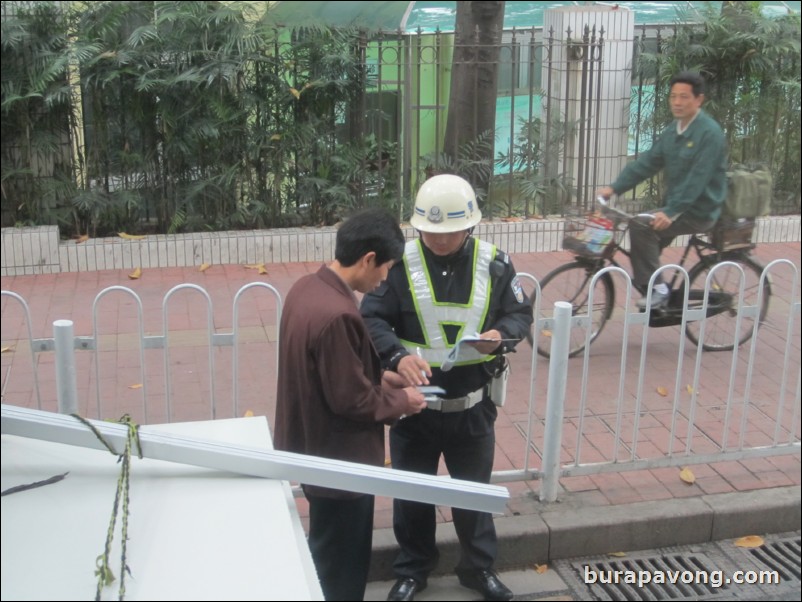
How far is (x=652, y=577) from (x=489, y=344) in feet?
4.43

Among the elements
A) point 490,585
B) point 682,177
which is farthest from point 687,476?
point 682,177

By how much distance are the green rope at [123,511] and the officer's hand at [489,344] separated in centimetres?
145

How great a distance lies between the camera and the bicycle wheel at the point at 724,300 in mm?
5492

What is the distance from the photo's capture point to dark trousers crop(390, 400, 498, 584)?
3395 millimetres

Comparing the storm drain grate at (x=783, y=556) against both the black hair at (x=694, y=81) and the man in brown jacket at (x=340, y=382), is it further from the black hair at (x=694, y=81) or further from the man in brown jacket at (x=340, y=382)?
the black hair at (x=694, y=81)

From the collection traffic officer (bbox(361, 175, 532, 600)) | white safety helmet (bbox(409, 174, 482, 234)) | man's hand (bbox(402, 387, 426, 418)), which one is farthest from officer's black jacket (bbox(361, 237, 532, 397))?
man's hand (bbox(402, 387, 426, 418))

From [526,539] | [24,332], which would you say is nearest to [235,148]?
[24,332]

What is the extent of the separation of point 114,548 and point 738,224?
5014mm

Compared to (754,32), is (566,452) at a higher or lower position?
lower

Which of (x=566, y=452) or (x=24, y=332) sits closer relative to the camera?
(x=566, y=452)

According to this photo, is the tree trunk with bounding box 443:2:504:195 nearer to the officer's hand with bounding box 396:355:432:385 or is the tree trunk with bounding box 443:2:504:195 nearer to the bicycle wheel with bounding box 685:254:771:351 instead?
the bicycle wheel with bounding box 685:254:771:351

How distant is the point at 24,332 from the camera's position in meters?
6.02

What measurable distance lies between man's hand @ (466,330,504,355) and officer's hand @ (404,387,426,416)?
274 mm

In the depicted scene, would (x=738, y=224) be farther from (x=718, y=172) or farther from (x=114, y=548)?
(x=114, y=548)
